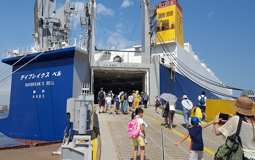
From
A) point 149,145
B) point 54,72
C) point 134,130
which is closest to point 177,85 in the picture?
point 54,72

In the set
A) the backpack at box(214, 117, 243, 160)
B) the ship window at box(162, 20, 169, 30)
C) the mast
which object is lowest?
the backpack at box(214, 117, 243, 160)

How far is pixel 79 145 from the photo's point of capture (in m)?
6.73

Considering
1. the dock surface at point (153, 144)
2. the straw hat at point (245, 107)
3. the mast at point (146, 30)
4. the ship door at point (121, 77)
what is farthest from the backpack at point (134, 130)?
the mast at point (146, 30)

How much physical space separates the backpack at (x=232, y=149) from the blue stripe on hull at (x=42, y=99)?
12.6 metres

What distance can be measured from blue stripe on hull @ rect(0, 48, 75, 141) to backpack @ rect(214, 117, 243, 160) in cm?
1264

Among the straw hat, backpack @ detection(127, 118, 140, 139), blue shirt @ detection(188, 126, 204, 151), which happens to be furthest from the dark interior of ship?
the straw hat

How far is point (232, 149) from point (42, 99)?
14426 millimetres

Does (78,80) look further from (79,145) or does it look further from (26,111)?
(79,145)

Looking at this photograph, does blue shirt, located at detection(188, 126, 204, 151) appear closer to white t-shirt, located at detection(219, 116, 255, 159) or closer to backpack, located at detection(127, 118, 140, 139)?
backpack, located at detection(127, 118, 140, 139)

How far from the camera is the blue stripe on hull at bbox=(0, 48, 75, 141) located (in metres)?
14.3

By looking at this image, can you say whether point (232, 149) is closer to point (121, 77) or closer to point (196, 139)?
point (196, 139)

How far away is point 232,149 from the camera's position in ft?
8.73

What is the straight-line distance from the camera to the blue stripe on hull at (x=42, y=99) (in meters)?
14.3

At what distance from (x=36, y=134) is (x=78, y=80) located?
15.7 ft
